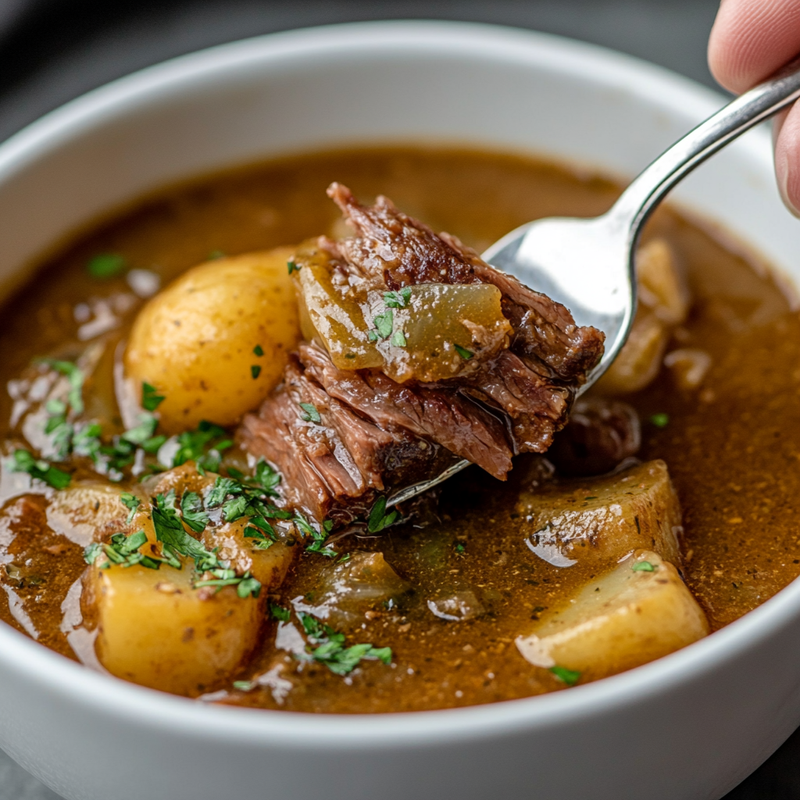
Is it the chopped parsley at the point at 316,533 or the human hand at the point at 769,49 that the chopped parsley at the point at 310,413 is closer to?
the chopped parsley at the point at 316,533

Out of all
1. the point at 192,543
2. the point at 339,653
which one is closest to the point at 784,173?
the point at 339,653

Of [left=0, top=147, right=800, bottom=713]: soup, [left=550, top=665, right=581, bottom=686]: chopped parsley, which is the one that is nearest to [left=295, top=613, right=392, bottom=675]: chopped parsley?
[left=0, top=147, right=800, bottom=713]: soup

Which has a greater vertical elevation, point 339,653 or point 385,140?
point 385,140

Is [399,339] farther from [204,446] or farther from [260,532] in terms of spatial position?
[204,446]

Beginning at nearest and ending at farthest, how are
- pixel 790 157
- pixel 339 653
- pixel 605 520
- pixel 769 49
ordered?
pixel 339 653
pixel 605 520
pixel 790 157
pixel 769 49

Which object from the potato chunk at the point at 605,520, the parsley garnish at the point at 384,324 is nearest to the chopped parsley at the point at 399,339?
the parsley garnish at the point at 384,324

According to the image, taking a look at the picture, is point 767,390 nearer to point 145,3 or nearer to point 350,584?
point 350,584

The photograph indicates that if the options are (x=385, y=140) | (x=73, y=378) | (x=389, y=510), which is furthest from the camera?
(x=385, y=140)

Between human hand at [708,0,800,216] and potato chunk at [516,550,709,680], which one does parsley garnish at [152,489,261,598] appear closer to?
potato chunk at [516,550,709,680]
